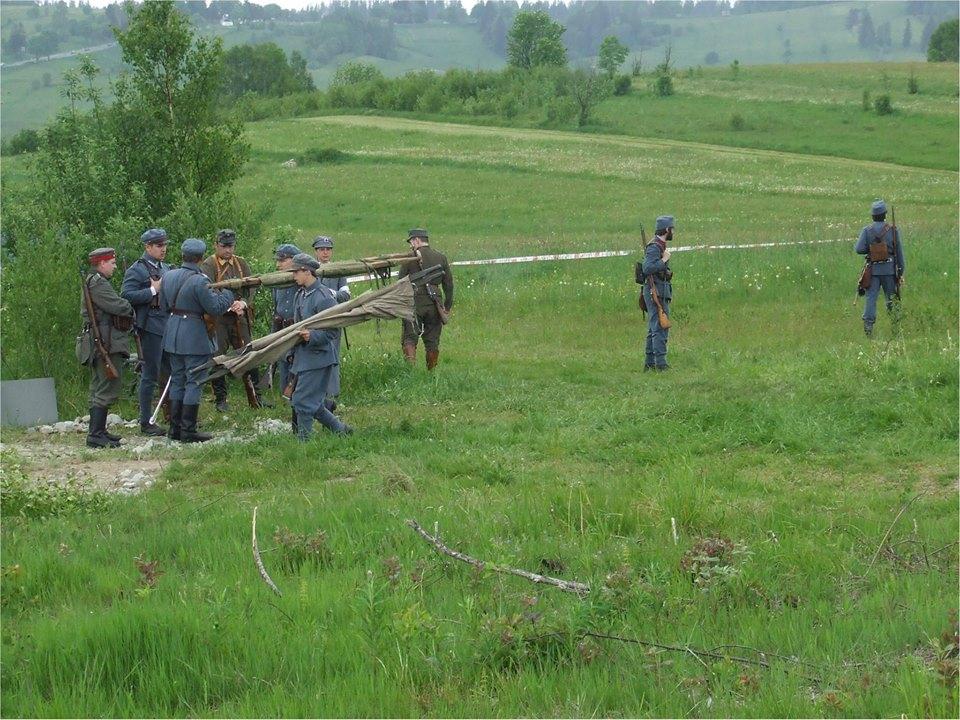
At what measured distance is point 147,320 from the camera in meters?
13.0

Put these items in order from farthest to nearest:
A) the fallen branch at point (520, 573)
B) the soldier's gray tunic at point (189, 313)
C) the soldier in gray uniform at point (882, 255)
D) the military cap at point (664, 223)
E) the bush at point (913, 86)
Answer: the bush at point (913, 86) < the soldier in gray uniform at point (882, 255) < the military cap at point (664, 223) < the soldier's gray tunic at point (189, 313) < the fallen branch at point (520, 573)

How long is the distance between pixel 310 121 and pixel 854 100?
30.7 m

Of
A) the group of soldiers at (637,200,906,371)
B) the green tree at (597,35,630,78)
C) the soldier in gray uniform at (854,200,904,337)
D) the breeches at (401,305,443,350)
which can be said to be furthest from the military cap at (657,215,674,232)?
the green tree at (597,35,630,78)

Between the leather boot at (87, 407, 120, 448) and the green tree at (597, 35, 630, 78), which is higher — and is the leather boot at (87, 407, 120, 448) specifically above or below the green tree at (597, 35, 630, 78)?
below

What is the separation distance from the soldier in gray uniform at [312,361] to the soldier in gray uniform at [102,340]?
84.3 inches

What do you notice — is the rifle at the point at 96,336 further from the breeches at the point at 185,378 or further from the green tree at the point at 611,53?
the green tree at the point at 611,53

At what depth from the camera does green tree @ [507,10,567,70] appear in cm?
11056

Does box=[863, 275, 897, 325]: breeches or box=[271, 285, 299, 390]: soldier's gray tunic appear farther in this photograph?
box=[863, 275, 897, 325]: breeches

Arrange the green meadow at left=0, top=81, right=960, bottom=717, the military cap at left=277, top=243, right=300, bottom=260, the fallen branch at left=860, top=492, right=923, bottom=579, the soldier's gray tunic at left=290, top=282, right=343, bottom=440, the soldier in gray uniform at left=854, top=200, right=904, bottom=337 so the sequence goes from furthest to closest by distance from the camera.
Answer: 1. the soldier in gray uniform at left=854, top=200, right=904, bottom=337
2. the military cap at left=277, top=243, right=300, bottom=260
3. the soldier's gray tunic at left=290, top=282, right=343, bottom=440
4. the fallen branch at left=860, top=492, right=923, bottom=579
5. the green meadow at left=0, top=81, right=960, bottom=717

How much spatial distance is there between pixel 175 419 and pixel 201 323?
3.45ft

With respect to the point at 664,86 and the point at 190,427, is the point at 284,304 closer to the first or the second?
the point at 190,427

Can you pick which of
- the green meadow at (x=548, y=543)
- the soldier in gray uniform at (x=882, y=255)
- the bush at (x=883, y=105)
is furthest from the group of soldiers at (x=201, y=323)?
the bush at (x=883, y=105)

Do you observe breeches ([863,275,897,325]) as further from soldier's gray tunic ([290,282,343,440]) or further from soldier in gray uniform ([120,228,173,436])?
soldier in gray uniform ([120,228,173,436])

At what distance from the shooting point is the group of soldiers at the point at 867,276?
49.4 ft
